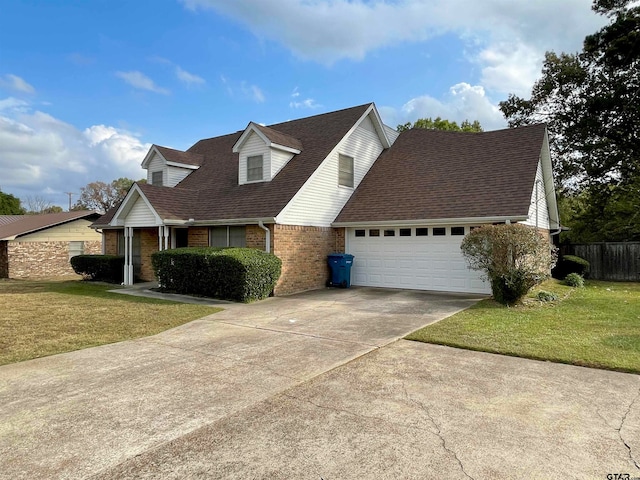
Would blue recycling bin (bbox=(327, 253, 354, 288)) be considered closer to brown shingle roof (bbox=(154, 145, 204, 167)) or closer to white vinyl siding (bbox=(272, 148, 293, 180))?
white vinyl siding (bbox=(272, 148, 293, 180))

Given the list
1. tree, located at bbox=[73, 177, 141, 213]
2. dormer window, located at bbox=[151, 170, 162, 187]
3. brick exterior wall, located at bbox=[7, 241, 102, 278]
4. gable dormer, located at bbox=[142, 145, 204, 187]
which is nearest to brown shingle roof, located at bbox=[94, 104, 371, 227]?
gable dormer, located at bbox=[142, 145, 204, 187]

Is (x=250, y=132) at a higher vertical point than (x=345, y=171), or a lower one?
higher

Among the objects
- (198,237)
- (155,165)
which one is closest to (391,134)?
(198,237)

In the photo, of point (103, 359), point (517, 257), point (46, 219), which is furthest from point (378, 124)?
point (46, 219)

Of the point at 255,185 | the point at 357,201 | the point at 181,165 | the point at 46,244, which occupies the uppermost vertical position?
the point at 181,165

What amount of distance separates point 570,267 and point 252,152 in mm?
14700

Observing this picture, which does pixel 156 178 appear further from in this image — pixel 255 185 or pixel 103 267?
pixel 255 185

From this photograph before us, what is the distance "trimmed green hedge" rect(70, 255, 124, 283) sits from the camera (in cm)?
1752

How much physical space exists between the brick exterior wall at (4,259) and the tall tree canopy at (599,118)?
30194mm

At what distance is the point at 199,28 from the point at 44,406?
12081 mm

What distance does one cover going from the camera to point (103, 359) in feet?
20.4

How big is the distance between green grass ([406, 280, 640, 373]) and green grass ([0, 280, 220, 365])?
18.3ft

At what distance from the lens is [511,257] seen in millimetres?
10391

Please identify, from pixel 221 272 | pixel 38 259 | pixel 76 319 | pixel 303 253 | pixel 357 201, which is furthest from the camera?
pixel 38 259
